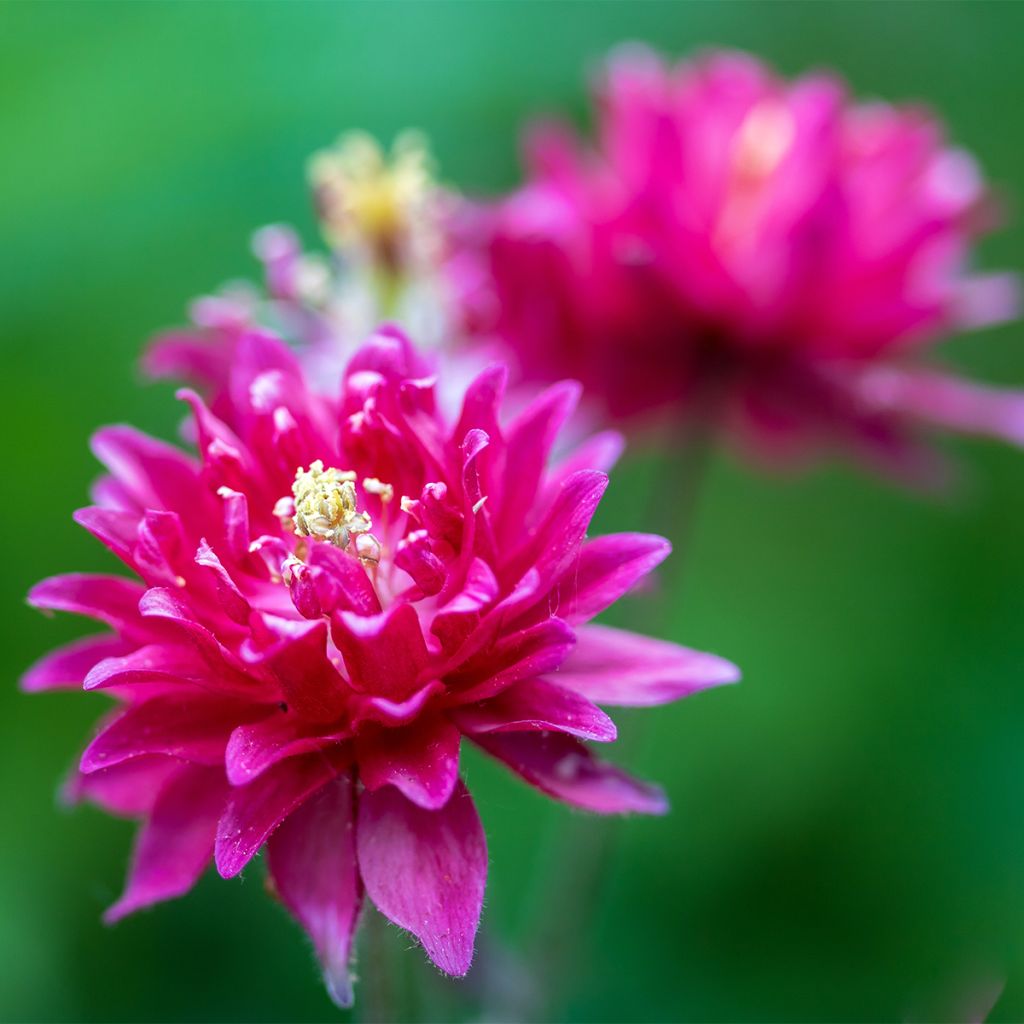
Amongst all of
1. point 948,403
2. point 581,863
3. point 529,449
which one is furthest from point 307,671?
point 948,403

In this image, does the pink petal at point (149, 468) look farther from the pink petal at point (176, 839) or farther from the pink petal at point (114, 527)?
the pink petal at point (176, 839)

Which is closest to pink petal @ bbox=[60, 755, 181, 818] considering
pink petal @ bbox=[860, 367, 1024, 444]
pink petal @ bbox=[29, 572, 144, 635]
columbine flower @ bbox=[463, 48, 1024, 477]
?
pink petal @ bbox=[29, 572, 144, 635]

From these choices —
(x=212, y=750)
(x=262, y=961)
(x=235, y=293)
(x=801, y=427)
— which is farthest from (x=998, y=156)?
(x=212, y=750)

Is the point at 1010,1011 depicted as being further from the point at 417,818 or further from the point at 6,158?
the point at 6,158

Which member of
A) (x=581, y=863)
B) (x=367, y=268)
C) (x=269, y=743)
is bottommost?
(x=581, y=863)

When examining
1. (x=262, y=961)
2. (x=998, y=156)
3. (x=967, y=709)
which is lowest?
(x=262, y=961)

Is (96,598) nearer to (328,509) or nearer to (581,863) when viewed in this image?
(328,509)
